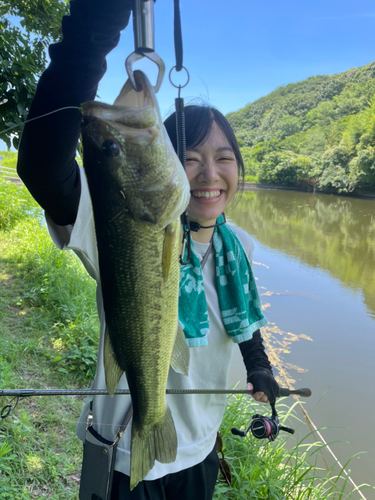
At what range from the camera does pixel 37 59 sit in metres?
3.48

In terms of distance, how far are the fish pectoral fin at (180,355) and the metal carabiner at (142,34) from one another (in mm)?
761

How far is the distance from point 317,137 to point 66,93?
155 ft

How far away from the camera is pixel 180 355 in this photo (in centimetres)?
113

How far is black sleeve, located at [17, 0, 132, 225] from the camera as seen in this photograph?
2.86ft

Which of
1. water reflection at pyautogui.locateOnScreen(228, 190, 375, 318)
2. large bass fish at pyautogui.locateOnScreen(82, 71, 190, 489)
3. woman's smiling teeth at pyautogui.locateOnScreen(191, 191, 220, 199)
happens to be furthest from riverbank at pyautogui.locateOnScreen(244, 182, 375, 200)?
large bass fish at pyautogui.locateOnScreen(82, 71, 190, 489)

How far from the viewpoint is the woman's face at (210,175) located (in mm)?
1443

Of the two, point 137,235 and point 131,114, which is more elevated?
point 131,114

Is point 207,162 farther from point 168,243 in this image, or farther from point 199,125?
point 168,243

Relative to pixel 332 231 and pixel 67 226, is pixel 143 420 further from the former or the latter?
pixel 332 231

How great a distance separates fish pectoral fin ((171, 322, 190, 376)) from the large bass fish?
4 centimetres

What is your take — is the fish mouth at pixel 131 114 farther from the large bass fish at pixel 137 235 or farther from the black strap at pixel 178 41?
the black strap at pixel 178 41

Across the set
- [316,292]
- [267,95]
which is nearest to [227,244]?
[316,292]

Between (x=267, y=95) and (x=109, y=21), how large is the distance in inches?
3892

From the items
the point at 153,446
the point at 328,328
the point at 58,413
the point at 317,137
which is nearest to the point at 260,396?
the point at 153,446
